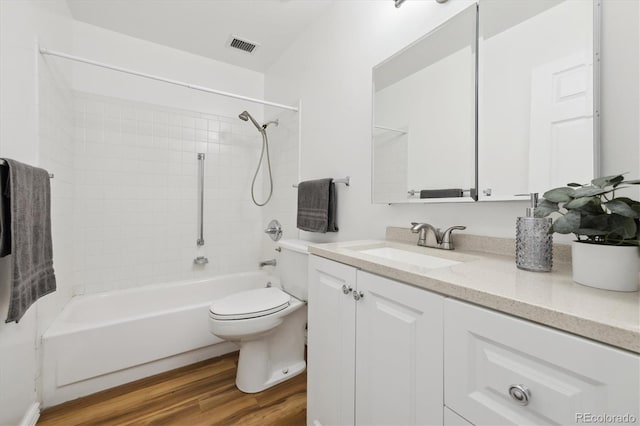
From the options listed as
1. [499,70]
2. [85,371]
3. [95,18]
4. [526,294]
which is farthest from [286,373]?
[95,18]

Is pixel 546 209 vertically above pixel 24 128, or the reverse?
pixel 24 128

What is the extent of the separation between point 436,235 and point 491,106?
1.80ft

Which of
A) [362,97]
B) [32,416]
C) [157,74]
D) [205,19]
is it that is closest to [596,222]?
[362,97]

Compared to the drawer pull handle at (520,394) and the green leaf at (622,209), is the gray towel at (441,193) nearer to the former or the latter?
the green leaf at (622,209)

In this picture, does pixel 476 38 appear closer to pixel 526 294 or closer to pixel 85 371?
pixel 526 294

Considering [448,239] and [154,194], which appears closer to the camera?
[448,239]

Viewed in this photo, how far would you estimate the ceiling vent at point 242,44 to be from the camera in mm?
2277

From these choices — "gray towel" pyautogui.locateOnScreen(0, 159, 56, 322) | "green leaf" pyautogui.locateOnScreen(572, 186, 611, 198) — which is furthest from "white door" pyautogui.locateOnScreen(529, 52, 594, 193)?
"gray towel" pyautogui.locateOnScreen(0, 159, 56, 322)

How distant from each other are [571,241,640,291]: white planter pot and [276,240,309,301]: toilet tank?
129 centimetres

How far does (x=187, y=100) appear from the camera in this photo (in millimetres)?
2465

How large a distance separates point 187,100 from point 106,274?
63.2 inches

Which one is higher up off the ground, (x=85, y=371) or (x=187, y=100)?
(x=187, y=100)

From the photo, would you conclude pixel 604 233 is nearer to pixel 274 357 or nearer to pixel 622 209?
pixel 622 209

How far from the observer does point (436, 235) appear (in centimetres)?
119
